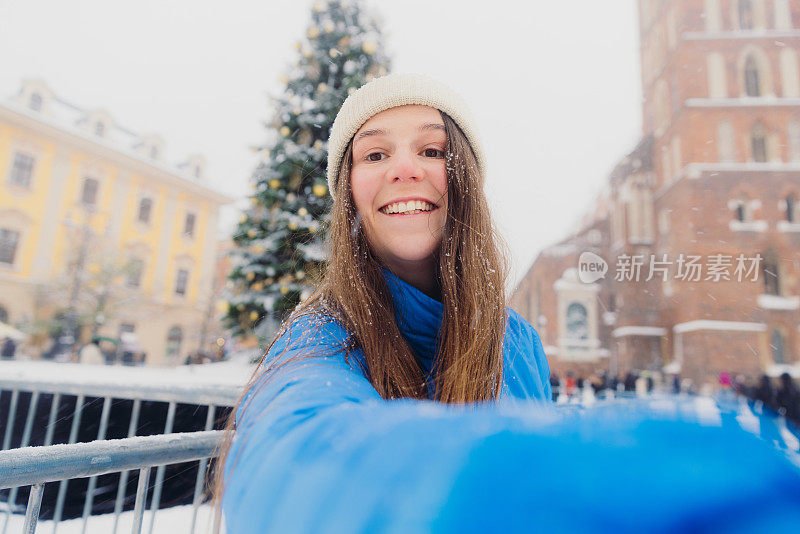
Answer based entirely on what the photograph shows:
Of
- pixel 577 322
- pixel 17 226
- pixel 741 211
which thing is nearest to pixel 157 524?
pixel 17 226

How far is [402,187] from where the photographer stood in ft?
3.32

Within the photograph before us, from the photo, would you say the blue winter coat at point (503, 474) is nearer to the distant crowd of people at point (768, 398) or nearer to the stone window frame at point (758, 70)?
the distant crowd of people at point (768, 398)

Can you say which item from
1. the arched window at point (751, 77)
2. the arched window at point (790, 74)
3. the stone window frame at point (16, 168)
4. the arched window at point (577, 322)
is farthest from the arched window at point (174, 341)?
the arched window at point (790, 74)

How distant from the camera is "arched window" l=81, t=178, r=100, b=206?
2388 cm

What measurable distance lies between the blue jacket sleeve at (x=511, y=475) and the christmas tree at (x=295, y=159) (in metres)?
5.10

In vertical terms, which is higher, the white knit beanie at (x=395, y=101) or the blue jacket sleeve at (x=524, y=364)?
the white knit beanie at (x=395, y=101)

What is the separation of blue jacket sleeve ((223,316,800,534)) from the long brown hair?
1.02 feet

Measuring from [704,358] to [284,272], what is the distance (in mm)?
22991

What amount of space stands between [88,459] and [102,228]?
26667mm

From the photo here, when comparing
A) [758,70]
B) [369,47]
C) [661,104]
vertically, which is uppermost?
[758,70]

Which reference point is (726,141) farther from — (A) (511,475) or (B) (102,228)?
(B) (102,228)

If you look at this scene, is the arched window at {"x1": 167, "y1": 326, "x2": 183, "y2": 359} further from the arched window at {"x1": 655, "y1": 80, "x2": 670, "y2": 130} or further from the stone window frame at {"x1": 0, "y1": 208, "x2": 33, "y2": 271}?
the arched window at {"x1": 655, "y1": 80, "x2": 670, "y2": 130}

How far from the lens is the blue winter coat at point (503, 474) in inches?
8.1

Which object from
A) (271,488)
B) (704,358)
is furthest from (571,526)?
(704,358)
